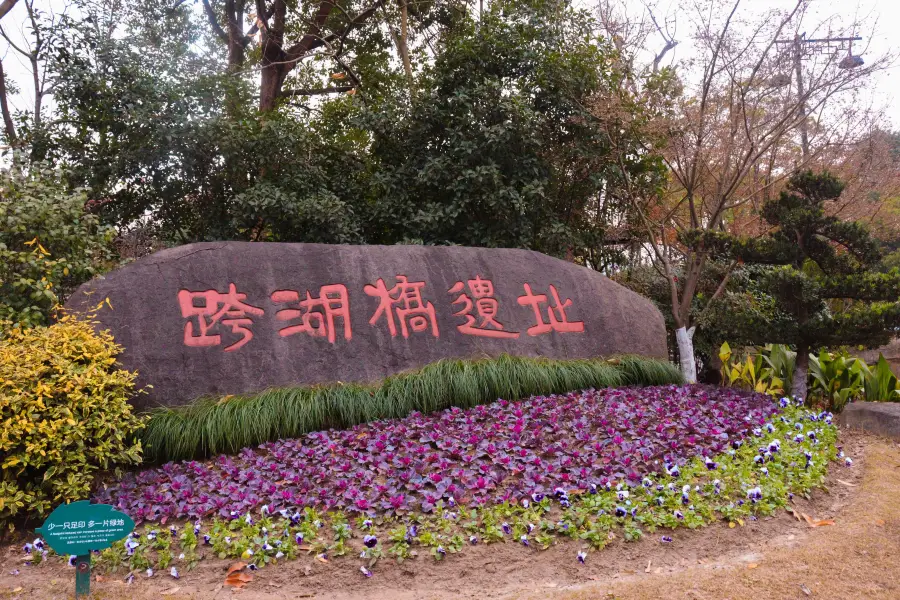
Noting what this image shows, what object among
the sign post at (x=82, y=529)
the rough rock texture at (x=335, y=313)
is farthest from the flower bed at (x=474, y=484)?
the rough rock texture at (x=335, y=313)

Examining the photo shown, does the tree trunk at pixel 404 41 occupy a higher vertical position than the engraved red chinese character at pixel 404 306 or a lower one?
higher

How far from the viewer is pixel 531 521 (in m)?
3.65

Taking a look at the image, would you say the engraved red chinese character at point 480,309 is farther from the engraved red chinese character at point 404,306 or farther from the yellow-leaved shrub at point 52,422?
the yellow-leaved shrub at point 52,422

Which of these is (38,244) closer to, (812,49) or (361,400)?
(361,400)

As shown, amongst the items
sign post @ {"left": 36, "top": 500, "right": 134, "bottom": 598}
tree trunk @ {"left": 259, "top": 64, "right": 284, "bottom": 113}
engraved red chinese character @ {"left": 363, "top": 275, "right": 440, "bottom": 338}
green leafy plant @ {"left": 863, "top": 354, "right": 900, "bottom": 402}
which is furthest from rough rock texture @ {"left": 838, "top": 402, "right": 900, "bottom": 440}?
tree trunk @ {"left": 259, "top": 64, "right": 284, "bottom": 113}

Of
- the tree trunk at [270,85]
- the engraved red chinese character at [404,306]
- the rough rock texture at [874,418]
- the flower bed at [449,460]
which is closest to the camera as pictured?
the flower bed at [449,460]

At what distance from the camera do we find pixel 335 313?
19.6ft

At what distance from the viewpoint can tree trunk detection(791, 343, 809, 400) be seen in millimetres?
6535

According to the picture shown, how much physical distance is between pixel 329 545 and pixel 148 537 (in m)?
1.05

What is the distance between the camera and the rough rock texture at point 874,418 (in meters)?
5.73

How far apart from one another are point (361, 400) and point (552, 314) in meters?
2.48

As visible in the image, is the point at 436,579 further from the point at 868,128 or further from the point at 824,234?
the point at 868,128

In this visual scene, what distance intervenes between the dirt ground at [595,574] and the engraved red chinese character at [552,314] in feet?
11.2

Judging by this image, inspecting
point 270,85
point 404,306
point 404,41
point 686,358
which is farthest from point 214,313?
point 270,85
